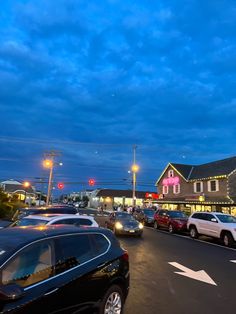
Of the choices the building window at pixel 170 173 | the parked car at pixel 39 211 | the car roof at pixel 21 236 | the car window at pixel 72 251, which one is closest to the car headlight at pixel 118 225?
the parked car at pixel 39 211

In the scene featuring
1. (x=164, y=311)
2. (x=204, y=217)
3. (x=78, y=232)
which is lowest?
(x=164, y=311)

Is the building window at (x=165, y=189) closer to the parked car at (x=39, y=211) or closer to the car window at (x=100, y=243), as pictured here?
the parked car at (x=39, y=211)

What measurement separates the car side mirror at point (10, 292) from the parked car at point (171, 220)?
23431 mm

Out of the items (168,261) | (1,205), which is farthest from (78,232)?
(1,205)

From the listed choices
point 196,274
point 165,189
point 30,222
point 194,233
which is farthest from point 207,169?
point 30,222

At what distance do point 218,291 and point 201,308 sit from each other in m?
1.68

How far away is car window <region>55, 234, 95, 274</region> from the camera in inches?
202

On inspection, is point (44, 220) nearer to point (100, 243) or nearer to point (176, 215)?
point (100, 243)

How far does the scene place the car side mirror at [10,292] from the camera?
12.8ft

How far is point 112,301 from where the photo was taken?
19.5 ft

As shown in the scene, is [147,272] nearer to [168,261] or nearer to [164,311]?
[168,261]

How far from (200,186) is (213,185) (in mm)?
2753

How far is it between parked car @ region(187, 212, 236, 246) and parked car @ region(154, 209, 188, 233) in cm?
231

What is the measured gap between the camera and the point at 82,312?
16.9 feet
